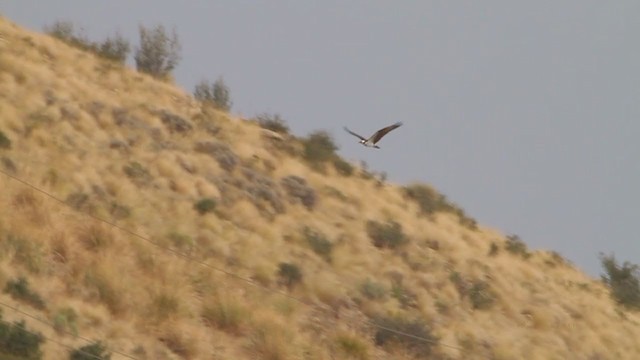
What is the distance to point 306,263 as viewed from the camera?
2208 centimetres

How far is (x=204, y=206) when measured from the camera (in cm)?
2198

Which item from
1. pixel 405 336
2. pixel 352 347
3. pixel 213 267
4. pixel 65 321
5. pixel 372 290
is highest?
pixel 372 290

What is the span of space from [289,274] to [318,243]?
3.26 metres

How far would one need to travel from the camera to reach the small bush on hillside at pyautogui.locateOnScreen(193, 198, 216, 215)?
71.6 ft

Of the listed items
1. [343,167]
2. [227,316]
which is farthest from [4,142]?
[343,167]

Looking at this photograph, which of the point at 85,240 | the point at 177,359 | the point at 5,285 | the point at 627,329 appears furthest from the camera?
the point at 627,329

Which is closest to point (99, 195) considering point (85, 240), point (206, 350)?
point (85, 240)

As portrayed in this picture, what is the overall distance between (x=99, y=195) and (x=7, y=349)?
7.10 metres

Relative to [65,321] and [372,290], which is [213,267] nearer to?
[372,290]

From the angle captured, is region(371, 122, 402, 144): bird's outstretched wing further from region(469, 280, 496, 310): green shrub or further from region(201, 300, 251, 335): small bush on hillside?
region(469, 280, 496, 310): green shrub

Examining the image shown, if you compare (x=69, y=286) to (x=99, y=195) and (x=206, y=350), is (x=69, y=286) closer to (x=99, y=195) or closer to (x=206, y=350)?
(x=206, y=350)

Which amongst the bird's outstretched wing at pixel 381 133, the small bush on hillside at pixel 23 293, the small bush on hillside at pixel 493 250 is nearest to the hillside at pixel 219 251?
the small bush on hillside at pixel 23 293

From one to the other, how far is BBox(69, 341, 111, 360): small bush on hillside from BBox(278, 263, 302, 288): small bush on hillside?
706 cm

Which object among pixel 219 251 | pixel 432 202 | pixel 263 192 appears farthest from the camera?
pixel 432 202
